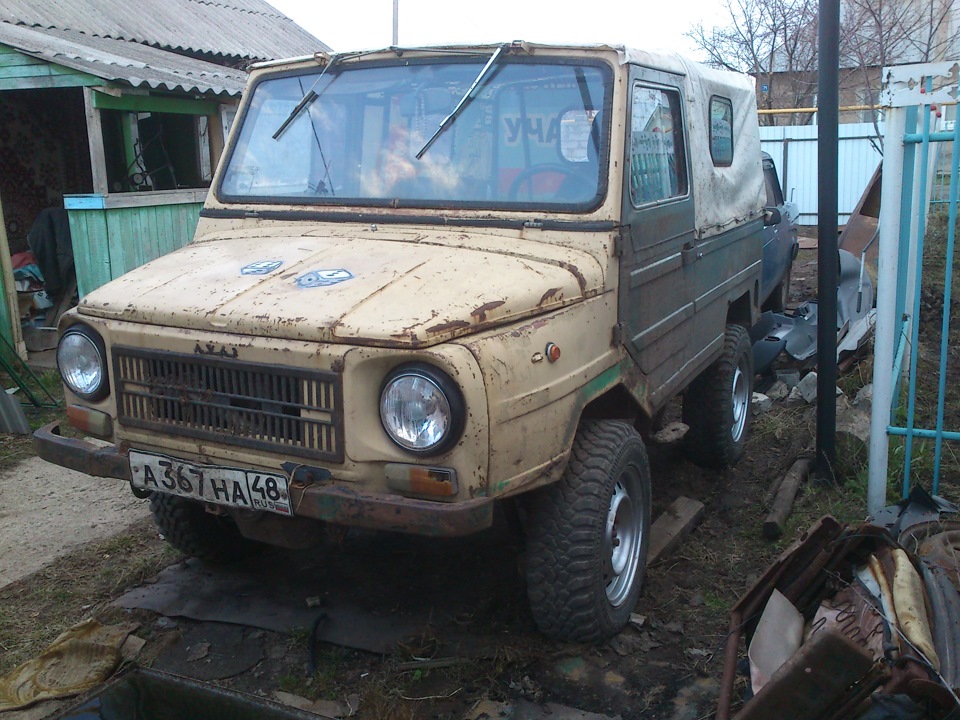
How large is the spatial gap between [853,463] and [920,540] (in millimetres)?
1356

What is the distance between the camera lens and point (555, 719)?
2.99 metres

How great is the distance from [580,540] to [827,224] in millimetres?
2548

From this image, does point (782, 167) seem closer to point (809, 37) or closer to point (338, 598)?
point (809, 37)

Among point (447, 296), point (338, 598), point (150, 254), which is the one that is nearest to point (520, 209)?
Answer: point (447, 296)

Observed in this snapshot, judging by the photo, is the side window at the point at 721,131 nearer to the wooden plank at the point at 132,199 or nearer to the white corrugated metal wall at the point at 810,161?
the wooden plank at the point at 132,199

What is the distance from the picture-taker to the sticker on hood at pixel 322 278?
3055 millimetres

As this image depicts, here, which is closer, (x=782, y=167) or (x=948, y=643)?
(x=948, y=643)

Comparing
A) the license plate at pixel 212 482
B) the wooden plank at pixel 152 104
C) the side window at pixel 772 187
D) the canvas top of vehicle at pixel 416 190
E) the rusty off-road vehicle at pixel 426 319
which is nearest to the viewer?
the rusty off-road vehicle at pixel 426 319

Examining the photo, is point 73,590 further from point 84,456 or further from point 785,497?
point 785,497

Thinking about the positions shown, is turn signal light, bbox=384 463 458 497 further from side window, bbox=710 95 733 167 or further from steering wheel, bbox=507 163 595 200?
side window, bbox=710 95 733 167

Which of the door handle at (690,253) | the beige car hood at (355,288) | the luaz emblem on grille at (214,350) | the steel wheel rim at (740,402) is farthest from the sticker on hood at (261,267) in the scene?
the steel wheel rim at (740,402)

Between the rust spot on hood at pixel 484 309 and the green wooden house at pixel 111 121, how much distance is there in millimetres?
5491

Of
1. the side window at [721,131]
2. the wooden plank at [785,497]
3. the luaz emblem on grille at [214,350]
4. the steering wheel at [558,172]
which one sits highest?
the side window at [721,131]

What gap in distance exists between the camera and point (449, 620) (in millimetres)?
3600
